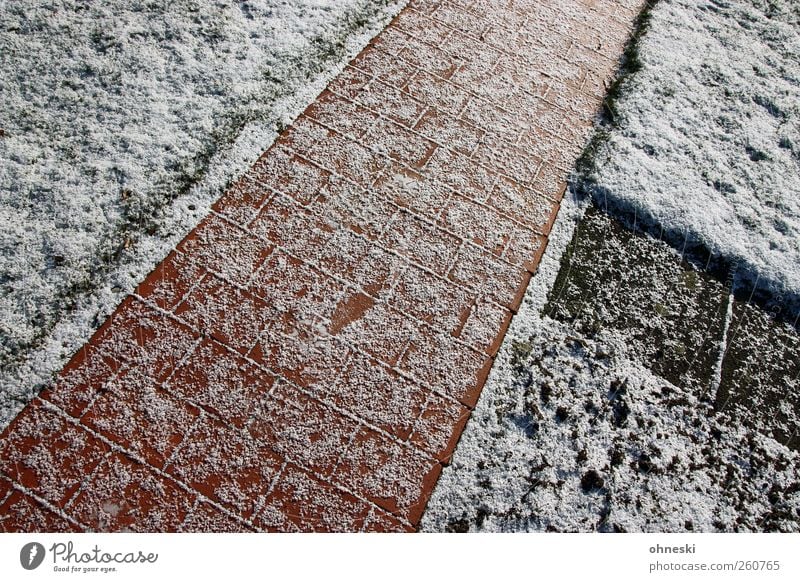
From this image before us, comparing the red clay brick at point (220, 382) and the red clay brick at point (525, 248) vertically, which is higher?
the red clay brick at point (525, 248)

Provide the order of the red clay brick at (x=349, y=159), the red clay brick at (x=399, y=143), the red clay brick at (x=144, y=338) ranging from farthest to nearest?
the red clay brick at (x=399, y=143), the red clay brick at (x=349, y=159), the red clay brick at (x=144, y=338)

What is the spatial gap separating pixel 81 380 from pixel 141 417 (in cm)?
29

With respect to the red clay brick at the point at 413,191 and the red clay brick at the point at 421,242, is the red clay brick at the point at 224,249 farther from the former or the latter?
the red clay brick at the point at 413,191

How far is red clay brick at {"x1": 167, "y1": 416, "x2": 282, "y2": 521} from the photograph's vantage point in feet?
7.23

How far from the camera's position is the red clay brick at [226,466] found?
2.21 m

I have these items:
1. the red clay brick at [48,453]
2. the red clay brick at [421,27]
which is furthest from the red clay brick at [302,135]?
the red clay brick at [48,453]

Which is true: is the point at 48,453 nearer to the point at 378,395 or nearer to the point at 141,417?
the point at 141,417

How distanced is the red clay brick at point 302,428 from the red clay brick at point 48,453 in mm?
602

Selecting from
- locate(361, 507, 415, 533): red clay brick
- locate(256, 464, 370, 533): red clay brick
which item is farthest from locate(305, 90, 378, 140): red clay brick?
locate(361, 507, 415, 533): red clay brick

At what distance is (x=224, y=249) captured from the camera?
2.79 meters

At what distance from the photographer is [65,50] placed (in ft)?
10.9

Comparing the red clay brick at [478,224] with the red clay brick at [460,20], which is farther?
the red clay brick at [460,20]

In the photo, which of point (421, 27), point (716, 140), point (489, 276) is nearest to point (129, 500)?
point (489, 276)

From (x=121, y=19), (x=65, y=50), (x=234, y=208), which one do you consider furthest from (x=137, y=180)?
(x=121, y=19)
